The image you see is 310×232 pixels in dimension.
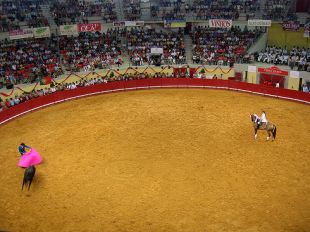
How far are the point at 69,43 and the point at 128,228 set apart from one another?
2572 centimetres

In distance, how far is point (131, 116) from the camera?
68.7 feet

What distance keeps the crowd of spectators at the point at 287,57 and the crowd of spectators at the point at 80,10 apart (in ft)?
54.0

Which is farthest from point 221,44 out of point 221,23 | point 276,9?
point 276,9

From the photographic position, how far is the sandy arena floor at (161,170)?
1210cm

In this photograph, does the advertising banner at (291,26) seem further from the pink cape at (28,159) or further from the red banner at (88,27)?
the pink cape at (28,159)

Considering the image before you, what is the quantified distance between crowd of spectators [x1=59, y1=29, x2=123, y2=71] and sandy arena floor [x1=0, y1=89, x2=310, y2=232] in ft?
30.1

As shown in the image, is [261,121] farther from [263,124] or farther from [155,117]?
[155,117]

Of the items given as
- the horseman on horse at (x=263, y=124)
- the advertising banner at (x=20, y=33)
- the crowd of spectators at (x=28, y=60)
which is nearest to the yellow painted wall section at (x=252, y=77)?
the horseman on horse at (x=263, y=124)

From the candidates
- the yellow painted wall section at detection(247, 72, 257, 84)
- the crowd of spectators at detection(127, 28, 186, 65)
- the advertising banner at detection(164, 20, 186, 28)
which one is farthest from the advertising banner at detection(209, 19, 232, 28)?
the yellow painted wall section at detection(247, 72, 257, 84)

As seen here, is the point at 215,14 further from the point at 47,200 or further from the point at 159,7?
the point at 47,200

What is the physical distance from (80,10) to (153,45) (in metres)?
9.61

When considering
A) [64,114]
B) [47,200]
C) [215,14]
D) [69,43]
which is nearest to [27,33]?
[69,43]

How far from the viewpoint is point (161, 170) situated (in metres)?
15.0

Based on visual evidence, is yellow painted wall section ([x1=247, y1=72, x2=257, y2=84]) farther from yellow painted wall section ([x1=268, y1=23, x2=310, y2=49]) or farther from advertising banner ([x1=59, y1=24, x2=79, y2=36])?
advertising banner ([x1=59, y1=24, x2=79, y2=36])
